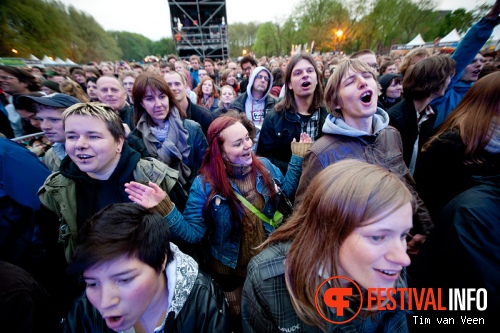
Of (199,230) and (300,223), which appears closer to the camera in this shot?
(300,223)

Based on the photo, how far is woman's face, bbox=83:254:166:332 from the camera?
1.05 m

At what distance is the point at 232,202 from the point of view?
6.16 ft

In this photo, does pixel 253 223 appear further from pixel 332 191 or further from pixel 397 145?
pixel 397 145

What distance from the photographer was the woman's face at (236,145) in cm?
192

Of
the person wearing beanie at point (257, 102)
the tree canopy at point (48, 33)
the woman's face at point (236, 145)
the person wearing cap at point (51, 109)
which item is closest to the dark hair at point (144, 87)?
the person wearing cap at point (51, 109)

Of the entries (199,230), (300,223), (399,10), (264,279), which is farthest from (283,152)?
(399,10)

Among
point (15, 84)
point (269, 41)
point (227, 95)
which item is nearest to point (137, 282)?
point (227, 95)

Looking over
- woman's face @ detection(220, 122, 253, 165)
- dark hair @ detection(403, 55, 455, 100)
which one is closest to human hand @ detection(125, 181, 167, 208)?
woman's face @ detection(220, 122, 253, 165)

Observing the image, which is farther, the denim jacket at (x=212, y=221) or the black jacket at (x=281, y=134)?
the black jacket at (x=281, y=134)

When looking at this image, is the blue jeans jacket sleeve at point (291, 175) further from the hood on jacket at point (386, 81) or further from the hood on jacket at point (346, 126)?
the hood on jacket at point (386, 81)

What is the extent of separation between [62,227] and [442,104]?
460cm

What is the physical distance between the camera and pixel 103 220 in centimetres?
117

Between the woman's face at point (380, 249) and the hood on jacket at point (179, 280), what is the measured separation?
926mm

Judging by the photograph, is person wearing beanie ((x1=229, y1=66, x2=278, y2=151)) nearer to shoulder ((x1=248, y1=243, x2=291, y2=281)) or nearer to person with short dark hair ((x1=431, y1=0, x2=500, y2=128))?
person with short dark hair ((x1=431, y1=0, x2=500, y2=128))
